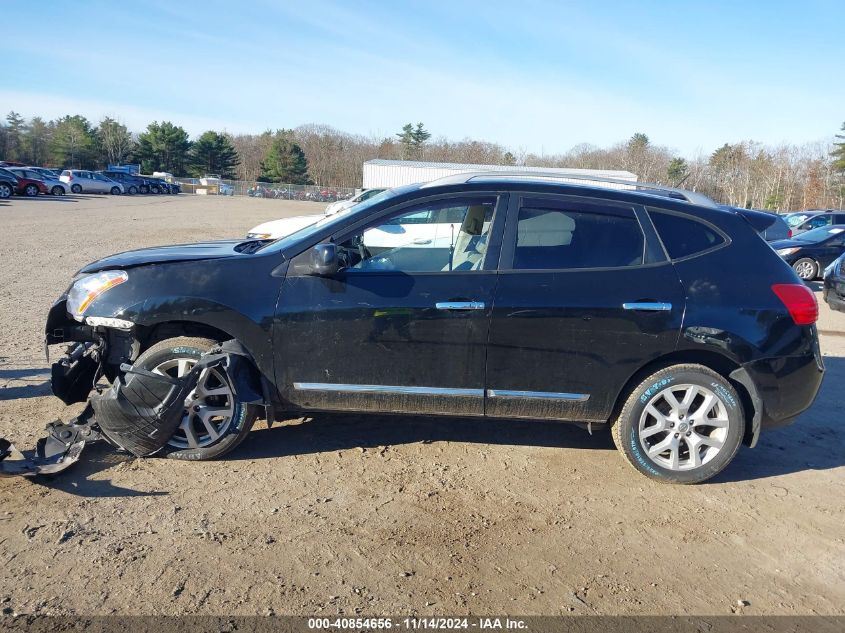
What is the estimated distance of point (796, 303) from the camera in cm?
418

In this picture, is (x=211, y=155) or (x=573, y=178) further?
(x=211, y=155)

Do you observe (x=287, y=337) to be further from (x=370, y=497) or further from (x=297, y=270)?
(x=370, y=497)

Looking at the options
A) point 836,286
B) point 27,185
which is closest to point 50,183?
point 27,185

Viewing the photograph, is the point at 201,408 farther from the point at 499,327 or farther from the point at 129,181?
the point at 129,181

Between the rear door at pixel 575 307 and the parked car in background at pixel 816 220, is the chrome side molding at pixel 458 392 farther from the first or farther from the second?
the parked car in background at pixel 816 220

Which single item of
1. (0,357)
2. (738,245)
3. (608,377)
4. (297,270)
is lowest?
(0,357)

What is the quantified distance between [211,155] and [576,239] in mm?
90139

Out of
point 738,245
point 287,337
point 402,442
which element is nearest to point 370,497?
point 402,442

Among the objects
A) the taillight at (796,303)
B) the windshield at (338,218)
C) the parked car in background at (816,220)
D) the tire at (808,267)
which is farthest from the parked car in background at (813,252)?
the windshield at (338,218)

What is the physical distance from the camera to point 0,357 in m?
6.03

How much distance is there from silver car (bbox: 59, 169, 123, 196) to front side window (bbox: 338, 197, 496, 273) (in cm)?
4858

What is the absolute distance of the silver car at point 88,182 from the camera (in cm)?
4701

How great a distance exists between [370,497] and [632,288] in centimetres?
209

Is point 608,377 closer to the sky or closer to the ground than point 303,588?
closer to the sky
